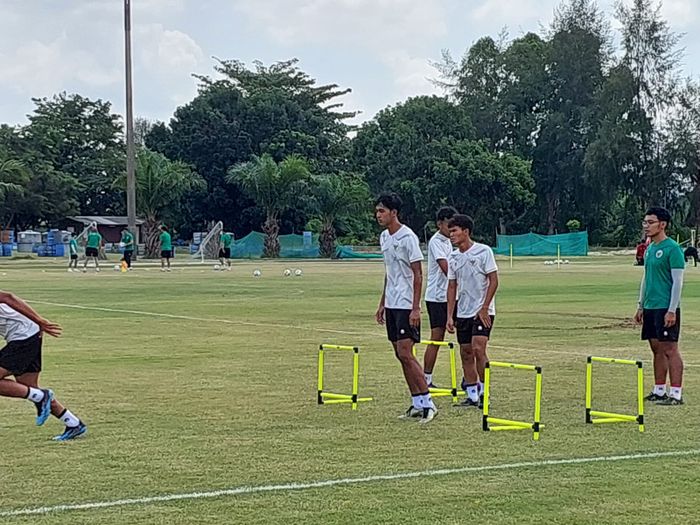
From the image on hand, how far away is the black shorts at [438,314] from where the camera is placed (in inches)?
488

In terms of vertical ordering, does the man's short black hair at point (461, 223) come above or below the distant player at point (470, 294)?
A: above

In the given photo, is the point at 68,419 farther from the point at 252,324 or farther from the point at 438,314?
the point at 252,324

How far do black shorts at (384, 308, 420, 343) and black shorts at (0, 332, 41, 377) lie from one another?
3.19m

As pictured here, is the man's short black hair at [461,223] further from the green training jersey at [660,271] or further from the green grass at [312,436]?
the green training jersey at [660,271]

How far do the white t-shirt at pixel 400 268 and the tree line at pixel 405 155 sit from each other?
2507 inches

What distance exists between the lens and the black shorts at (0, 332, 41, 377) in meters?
9.52

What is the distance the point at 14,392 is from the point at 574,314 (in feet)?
53.2

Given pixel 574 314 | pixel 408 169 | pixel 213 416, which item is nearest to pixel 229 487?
pixel 213 416

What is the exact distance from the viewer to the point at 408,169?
88000mm

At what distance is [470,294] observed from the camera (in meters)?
11.5

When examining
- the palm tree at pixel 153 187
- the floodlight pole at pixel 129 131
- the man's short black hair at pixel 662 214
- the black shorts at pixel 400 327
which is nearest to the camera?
the black shorts at pixel 400 327

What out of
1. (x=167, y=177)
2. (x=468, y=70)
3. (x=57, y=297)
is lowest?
(x=57, y=297)

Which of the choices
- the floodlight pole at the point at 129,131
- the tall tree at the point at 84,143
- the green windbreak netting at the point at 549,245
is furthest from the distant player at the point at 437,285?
the tall tree at the point at 84,143

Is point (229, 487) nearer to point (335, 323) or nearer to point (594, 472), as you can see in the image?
point (594, 472)
